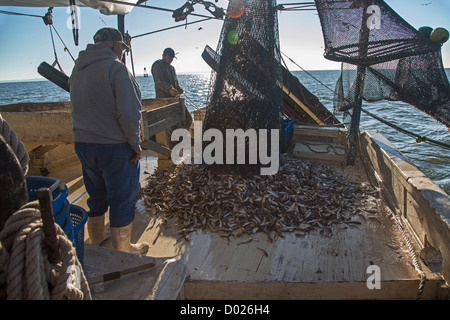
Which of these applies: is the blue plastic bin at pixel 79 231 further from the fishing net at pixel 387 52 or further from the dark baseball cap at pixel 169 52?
the dark baseball cap at pixel 169 52

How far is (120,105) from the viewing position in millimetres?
3207

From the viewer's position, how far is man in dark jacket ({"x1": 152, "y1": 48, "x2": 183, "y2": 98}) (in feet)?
25.3

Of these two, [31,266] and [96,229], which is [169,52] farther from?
[31,266]

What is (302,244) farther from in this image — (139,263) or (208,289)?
(139,263)

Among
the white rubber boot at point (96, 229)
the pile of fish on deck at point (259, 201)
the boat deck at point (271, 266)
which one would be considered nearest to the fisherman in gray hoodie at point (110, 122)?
the white rubber boot at point (96, 229)

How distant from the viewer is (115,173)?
11.1ft

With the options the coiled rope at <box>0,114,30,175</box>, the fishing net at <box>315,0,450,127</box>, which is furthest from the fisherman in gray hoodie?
the fishing net at <box>315,0,450,127</box>

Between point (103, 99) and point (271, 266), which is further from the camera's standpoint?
point (271, 266)

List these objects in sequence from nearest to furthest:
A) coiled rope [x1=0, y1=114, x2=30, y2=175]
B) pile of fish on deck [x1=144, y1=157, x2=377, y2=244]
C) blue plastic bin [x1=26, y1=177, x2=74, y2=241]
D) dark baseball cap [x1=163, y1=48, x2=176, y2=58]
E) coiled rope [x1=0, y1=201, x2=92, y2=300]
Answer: coiled rope [x1=0, y1=201, x2=92, y2=300] → coiled rope [x1=0, y1=114, x2=30, y2=175] → blue plastic bin [x1=26, y1=177, x2=74, y2=241] → pile of fish on deck [x1=144, y1=157, x2=377, y2=244] → dark baseball cap [x1=163, y1=48, x2=176, y2=58]

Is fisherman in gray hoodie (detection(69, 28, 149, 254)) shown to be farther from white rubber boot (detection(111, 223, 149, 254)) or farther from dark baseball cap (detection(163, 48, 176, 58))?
dark baseball cap (detection(163, 48, 176, 58))

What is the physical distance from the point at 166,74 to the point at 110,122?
5090 millimetres

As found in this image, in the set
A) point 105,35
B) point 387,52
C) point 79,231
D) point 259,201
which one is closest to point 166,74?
point 105,35
